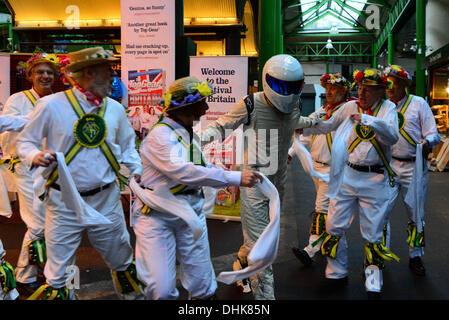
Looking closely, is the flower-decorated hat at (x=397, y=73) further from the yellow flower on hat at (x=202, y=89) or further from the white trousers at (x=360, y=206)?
the yellow flower on hat at (x=202, y=89)

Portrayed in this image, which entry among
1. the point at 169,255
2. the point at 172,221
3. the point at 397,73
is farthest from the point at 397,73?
the point at 169,255

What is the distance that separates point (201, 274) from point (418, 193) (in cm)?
294

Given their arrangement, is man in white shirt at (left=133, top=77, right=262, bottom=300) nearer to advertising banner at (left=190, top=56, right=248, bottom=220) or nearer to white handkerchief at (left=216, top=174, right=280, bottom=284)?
white handkerchief at (left=216, top=174, right=280, bottom=284)

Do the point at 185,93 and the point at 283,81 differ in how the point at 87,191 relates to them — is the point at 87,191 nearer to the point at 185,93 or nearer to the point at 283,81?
the point at 185,93

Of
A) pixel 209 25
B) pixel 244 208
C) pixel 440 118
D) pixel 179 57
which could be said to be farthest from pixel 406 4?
pixel 244 208

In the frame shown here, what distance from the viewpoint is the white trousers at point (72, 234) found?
131 inches

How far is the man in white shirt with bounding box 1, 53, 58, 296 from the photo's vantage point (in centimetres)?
443

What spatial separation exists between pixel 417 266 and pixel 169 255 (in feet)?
10.6

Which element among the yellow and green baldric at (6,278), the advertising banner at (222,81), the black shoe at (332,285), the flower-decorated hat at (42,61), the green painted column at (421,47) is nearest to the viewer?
the yellow and green baldric at (6,278)

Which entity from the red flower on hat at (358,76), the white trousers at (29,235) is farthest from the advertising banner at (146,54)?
the red flower on hat at (358,76)

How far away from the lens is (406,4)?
22156 millimetres

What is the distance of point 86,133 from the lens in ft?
11.0

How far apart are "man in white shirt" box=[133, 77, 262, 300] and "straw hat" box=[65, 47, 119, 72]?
56 centimetres

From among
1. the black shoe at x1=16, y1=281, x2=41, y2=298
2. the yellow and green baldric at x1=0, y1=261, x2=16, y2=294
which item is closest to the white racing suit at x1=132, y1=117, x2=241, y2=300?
the yellow and green baldric at x1=0, y1=261, x2=16, y2=294
